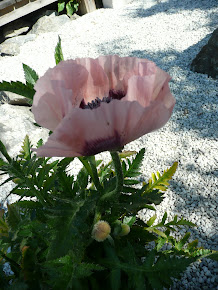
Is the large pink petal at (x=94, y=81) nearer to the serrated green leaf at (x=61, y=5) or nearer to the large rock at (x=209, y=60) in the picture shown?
the large rock at (x=209, y=60)

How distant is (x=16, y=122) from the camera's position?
292 centimetres

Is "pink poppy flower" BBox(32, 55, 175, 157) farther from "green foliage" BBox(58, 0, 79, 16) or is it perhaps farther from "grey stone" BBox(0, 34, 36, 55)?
"green foliage" BBox(58, 0, 79, 16)

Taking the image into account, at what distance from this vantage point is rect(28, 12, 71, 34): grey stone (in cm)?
617

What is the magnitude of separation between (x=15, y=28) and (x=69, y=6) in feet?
4.04

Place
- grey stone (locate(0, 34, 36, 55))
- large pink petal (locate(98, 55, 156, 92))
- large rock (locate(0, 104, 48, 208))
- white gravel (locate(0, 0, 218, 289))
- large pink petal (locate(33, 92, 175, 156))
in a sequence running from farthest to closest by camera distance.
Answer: grey stone (locate(0, 34, 36, 55))
large rock (locate(0, 104, 48, 208))
white gravel (locate(0, 0, 218, 289))
large pink petal (locate(98, 55, 156, 92))
large pink petal (locate(33, 92, 175, 156))

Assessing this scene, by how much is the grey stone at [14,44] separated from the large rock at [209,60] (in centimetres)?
350

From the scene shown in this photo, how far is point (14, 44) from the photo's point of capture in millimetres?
5695

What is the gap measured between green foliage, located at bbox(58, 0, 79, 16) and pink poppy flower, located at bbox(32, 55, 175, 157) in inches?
242

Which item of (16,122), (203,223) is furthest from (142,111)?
(16,122)

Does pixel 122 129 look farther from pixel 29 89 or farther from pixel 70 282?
pixel 70 282

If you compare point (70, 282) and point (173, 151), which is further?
point (173, 151)

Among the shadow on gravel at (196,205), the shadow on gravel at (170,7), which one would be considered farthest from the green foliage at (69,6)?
the shadow on gravel at (196,205)

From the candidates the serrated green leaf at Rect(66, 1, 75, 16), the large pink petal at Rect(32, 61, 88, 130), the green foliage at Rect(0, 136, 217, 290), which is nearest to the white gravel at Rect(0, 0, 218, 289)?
the serrated green leaf at Rect(66, 1, 75, 16)

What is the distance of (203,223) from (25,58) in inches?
177
